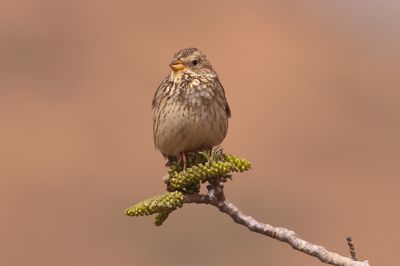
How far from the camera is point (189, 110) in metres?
4.62

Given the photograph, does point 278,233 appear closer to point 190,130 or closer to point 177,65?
point 190,130

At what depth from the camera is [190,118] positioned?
180 inches

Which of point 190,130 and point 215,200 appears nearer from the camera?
point 215,200

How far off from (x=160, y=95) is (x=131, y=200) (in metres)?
18.3

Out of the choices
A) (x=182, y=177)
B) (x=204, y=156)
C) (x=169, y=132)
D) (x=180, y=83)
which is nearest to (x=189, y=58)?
(x=180, y=83)

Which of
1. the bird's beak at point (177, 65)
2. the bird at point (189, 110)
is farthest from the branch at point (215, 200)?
the bird's beak at point (177, 65)

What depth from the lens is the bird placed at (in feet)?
14.7

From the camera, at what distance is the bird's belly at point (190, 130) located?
445 cm

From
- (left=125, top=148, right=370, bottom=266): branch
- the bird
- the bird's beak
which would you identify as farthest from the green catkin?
the bird's beak

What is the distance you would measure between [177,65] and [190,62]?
0.07 m

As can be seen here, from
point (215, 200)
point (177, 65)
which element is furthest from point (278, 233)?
point (177, 65)

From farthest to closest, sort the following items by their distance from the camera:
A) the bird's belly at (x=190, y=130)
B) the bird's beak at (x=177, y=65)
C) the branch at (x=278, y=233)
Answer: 1. the bird's beak at (x=177, y=65)
2. the bird's belly at (x=190, y=130)
3. the branch at (x=278, y=233)

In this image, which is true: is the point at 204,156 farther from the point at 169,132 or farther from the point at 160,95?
the point at 160,95

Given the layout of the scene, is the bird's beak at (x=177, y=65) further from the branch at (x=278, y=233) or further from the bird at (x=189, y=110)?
the branch at (x=278, y=233)
